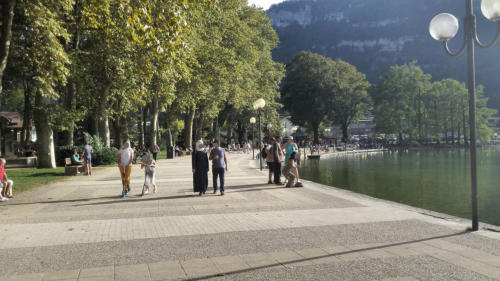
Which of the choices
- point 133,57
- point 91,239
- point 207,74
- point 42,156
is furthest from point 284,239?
point 207,74

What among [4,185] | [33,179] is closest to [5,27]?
[4,185]

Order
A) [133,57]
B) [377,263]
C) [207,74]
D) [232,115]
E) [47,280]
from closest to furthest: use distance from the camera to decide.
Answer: [47,280], [377,263], [133,57], [207,74], [232,115]

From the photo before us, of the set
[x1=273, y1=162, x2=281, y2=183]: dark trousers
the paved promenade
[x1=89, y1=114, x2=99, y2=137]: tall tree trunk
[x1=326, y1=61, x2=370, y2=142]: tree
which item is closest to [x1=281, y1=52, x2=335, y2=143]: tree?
[x1=326, y1=61, x2=370, y2=142]: tree

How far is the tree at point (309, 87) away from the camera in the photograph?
7044 centimetres

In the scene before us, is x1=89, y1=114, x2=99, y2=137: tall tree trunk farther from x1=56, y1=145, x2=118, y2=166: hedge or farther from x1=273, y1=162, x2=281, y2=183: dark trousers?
x1=273, y1=162, x2=281, y2=183: dark trousers

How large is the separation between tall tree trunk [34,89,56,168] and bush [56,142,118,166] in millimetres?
1587

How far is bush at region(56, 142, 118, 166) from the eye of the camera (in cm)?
2478

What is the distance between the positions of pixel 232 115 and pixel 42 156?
112 feet

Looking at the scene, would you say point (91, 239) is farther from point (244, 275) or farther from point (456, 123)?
point (456, 123)

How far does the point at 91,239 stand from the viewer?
6.85 m

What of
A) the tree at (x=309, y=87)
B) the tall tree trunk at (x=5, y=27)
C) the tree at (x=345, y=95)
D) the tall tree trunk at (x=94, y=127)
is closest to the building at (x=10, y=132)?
the tall tree trunk at (x=94, y=127)

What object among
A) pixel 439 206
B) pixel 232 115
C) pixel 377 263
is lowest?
pixel 439 206

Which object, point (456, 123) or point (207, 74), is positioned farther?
point (456, 123)

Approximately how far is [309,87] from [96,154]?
50511 mm
